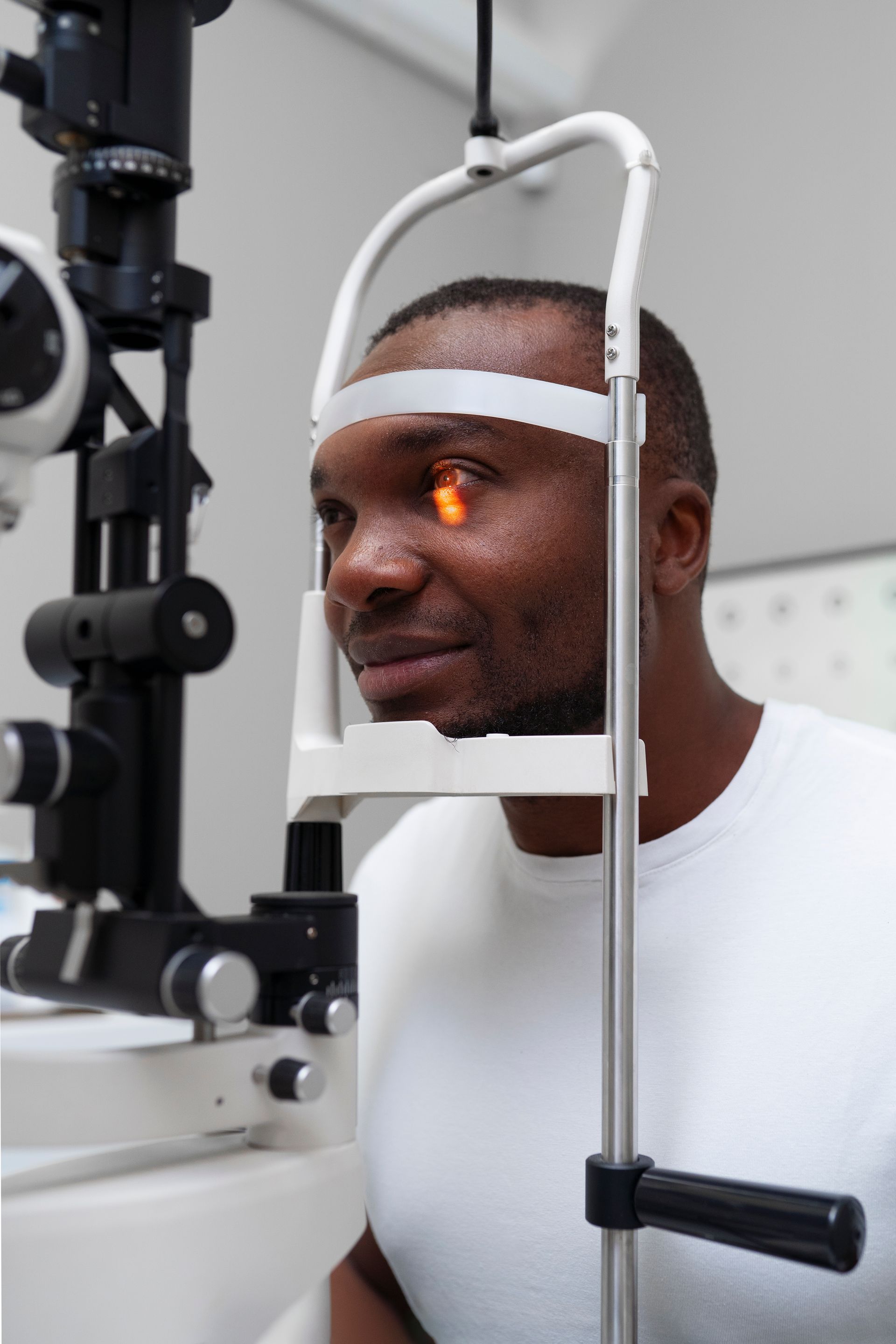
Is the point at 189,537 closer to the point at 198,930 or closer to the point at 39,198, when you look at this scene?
the point at 198,930

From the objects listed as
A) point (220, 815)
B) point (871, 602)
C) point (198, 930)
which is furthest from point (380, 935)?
point (871, 602)

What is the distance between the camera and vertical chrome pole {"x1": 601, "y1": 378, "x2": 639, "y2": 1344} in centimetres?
69

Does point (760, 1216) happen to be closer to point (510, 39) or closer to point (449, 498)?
point (449, 498)

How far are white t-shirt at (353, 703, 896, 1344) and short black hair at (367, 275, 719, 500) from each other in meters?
0.23

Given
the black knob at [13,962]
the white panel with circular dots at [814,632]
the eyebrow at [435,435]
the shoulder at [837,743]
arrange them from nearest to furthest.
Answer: the black knob at [13,962] → the eyebrow at [435,435] → the shoulder at [837,743] → the white panel with circular dots at [814,632]

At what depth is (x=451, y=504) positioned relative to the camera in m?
0.85

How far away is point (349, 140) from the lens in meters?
2.13

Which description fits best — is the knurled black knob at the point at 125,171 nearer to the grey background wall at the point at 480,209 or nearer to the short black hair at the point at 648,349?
the short black hair at the point at 648,349

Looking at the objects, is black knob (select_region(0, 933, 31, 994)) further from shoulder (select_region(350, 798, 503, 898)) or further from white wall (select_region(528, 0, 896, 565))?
white wall (select_region(528, 0, 896, 565))

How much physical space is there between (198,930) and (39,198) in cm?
144

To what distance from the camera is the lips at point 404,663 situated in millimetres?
842

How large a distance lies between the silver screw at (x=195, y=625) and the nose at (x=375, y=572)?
0.29 metres

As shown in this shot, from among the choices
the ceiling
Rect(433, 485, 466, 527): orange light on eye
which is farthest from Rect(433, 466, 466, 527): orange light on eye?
the ceiling

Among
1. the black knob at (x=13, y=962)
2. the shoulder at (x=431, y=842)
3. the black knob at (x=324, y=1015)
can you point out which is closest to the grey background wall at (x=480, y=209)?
the shoulder at (x=431, y=842)
